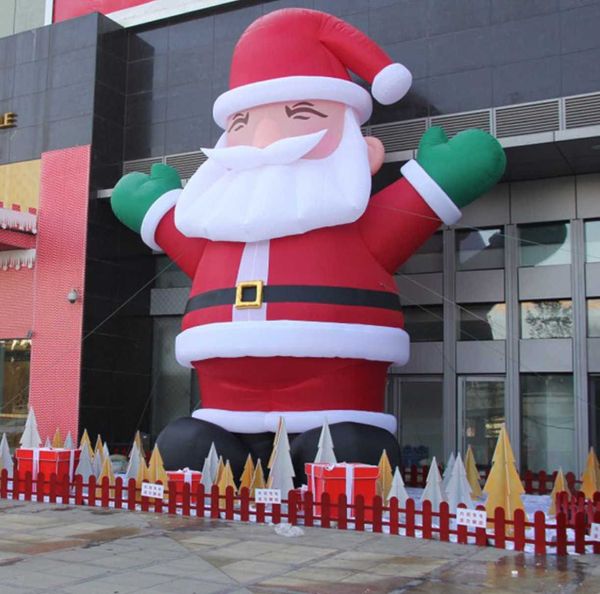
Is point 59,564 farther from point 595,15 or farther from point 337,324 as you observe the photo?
point 595,15

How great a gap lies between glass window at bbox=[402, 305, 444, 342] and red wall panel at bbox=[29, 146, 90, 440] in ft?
20.2

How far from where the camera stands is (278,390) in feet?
37.1

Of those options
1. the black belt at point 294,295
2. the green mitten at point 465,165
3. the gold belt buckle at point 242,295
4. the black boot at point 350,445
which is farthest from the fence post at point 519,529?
the green mitten at point 465,165

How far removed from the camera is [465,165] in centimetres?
1136

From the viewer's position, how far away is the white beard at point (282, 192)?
440 inches

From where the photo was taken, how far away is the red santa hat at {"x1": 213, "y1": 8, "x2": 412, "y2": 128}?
11.8 metres

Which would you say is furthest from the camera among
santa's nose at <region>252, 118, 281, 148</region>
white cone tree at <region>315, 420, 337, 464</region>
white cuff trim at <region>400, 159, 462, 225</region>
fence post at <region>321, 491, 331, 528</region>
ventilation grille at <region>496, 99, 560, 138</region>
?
ventilation grille at <region>496, 99, 560, 138</region>

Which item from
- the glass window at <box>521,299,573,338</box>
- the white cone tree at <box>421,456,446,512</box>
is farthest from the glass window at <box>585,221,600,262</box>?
the white cone tree at <box>421,456,446,512</box>

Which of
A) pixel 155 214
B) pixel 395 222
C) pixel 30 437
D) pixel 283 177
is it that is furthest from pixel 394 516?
A: pixel 30 437

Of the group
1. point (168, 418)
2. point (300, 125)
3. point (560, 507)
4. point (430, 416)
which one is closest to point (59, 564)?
point (560, 507)

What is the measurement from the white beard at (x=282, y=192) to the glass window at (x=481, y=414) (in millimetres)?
5275

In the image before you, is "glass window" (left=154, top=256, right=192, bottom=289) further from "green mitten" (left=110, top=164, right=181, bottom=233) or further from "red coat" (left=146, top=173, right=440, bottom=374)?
"red coat" (left=146, top=173, right=440, bottom=374)

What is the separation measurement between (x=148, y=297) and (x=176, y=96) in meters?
4.16

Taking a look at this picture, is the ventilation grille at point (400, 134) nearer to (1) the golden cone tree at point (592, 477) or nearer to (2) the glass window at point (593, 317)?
(2) the glass window at point (593, 317)
